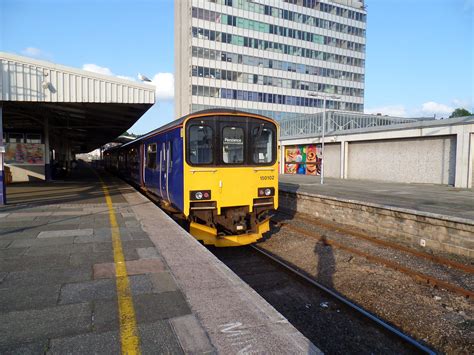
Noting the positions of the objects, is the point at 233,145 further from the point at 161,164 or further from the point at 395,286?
the point at 395,286

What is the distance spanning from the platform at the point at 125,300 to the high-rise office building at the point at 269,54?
163ft

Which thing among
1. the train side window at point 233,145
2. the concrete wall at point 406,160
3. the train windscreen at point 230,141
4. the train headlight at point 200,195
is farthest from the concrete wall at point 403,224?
the concrete wall at point 406,160

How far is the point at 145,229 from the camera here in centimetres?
700

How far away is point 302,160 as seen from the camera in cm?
3219

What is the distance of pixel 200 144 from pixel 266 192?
2.03 metres

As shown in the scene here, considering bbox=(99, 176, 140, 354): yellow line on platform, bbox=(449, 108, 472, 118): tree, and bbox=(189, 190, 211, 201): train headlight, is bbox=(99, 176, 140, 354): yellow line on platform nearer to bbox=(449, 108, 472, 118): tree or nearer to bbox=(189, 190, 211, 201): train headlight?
bbox=(189, 190, 211, 201): train headlight

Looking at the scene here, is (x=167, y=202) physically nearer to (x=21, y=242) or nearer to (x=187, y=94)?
(x=21, y=242)

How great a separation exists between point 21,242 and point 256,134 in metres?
5.33

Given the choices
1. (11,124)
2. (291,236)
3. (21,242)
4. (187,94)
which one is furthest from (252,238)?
(187,94)

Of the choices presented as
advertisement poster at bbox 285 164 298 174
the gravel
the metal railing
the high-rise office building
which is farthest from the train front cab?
the high-rise office building

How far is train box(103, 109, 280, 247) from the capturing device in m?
7.04

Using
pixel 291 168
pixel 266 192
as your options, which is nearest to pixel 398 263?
pixel 266 192

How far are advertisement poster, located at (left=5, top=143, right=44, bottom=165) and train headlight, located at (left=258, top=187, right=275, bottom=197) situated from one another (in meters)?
16.3

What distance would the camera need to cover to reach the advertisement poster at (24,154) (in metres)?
18.2
